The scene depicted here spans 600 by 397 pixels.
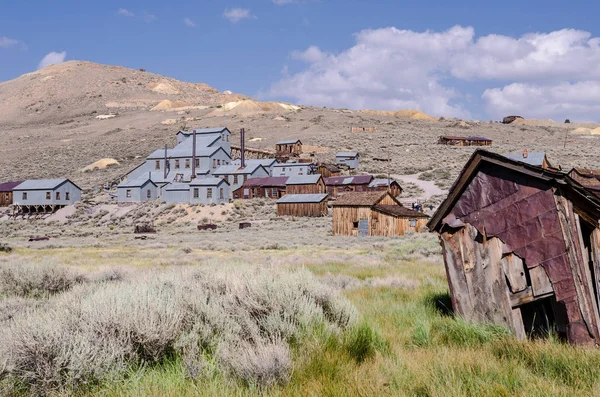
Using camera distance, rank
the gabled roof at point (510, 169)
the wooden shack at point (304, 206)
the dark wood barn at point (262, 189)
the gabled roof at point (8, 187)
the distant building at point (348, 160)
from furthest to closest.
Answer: the distant building at point (348, 160), the gabled roof at point (8, 187), the dark wood barn at point (262, 189), the wooden shack at point (304, 206), the gabled roof at point (510, 169)

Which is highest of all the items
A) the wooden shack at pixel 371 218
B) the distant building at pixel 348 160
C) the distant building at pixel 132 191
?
the distant building at pixel 348 160

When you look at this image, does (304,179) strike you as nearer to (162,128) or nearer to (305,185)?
(305,185)

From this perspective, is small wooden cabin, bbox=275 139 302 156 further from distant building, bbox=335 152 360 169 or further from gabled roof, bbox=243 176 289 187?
gabled roof, bbox=243 176 289 187

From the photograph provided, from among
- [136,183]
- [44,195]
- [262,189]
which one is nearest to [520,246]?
[262,189]

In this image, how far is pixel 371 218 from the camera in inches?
1471

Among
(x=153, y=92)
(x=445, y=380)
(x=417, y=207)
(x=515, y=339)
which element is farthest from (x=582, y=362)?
(x=153, y=92)

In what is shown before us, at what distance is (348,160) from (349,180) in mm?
15735

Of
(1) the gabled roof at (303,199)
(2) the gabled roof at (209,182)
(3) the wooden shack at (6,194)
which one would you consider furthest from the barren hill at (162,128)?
(2) the gabled roof at (209,182)

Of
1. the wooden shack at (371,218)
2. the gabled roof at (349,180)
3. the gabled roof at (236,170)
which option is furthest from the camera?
the gabled roof at (236,170)

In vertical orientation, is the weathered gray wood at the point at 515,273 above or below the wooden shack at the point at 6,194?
below

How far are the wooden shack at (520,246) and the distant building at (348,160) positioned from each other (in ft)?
240

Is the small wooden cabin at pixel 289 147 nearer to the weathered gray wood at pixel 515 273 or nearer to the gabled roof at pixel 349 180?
the gabled roof at pixel 349 180

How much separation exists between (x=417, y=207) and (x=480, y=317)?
43336 millimetres

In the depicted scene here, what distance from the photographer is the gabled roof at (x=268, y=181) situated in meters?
66.0
